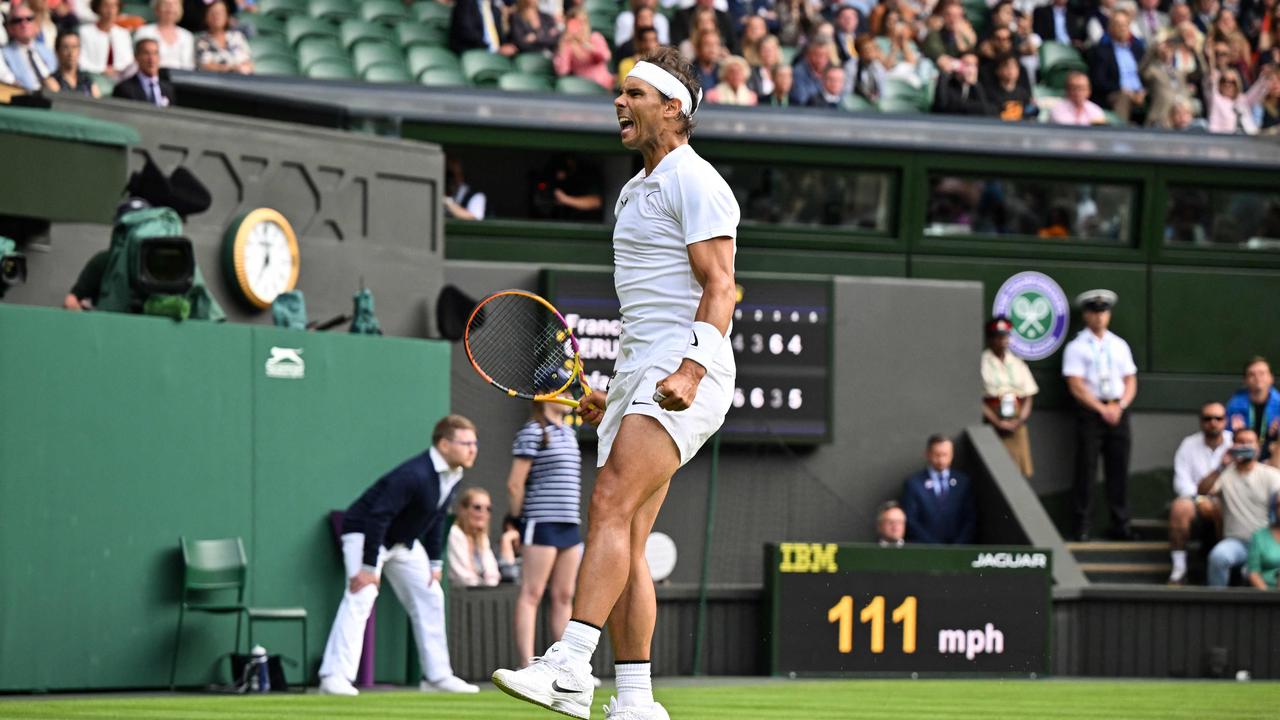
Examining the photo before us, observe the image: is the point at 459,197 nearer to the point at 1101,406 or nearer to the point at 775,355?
the point at 775,355

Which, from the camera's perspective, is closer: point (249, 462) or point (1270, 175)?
point (249, 462)

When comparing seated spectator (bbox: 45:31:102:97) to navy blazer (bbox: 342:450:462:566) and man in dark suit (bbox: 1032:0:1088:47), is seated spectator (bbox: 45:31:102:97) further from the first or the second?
man in dark suit (bbox: 1032:0:1088:47)

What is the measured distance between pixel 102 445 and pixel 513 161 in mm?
6926

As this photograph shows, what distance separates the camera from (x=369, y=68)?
17.6 meters

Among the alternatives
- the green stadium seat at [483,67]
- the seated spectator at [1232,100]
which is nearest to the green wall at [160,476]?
the green stadium seat at [483,67]

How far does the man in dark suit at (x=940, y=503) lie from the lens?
16547 mm

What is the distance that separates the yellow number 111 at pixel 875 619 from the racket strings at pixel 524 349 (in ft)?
23.3

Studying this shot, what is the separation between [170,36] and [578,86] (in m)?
3.74

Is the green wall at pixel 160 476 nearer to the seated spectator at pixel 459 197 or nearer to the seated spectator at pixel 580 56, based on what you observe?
the seated spectator at pixel 459 197

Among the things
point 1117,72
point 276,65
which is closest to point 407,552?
point 276,65

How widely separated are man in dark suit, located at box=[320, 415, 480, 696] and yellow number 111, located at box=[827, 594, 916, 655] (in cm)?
337

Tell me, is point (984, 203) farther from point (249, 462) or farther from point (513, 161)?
point (249, 462)

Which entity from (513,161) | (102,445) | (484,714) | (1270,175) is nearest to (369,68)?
(513,161)

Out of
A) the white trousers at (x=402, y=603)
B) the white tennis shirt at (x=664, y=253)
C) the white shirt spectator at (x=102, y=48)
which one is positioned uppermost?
the white shirt spectator at (x=102, y=48)
